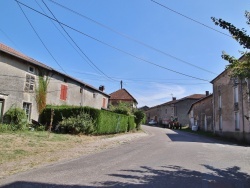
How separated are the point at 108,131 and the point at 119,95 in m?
43.6

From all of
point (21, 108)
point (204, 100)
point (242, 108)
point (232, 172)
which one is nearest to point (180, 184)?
point (232, 172)

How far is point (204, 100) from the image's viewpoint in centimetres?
4531

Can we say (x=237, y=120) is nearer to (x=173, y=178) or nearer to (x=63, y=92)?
(x=63, y=92)

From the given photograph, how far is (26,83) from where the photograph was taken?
23.3m

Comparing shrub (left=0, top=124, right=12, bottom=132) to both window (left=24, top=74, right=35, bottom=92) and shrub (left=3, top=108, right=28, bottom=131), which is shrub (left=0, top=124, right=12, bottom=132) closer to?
shrub (left=3, top=108, right=28, bottom=131)

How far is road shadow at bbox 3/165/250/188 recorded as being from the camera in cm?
711

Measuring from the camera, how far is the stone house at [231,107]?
26984mm

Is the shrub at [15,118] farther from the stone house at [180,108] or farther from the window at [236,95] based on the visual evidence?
the stone house at [180,108]

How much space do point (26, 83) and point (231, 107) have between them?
20.7m

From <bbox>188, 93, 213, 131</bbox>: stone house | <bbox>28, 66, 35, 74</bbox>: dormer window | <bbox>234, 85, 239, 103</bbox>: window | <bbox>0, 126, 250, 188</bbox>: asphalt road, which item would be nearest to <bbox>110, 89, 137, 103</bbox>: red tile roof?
<bbox>188, 93, 213, 131</bbox>: stone house

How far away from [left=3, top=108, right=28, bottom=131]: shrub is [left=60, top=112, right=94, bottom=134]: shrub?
2914 mm

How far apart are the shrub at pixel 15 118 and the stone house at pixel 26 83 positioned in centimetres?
39

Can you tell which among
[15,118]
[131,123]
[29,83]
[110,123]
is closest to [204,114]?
[131,123]

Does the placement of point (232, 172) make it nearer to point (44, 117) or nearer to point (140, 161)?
point (140, 161)
